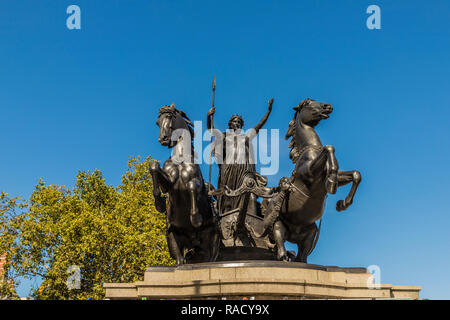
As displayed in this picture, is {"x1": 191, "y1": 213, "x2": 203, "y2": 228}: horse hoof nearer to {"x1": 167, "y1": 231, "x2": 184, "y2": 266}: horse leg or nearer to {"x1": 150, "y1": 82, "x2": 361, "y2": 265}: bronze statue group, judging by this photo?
{"x1": 150, "y1": 82, "x2": 361, "y2": 265}: bronze statue group

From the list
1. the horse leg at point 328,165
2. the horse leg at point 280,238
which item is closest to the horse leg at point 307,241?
the horse leg at point 280,238

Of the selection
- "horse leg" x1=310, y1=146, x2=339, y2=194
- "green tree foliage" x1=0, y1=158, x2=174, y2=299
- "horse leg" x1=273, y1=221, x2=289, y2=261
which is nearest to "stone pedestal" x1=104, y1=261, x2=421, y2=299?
"horse leg" x1=273, y1=221, x2=289, y2=261

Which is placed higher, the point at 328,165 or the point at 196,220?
the point at 328,165

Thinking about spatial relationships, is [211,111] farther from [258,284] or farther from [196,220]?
[258,284]

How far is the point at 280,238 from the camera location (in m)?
10.5

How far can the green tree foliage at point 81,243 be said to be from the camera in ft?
88.6

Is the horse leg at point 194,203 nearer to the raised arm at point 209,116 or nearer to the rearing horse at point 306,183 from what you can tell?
the rearing horse at point 306,183

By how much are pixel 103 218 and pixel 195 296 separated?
2127 centimetres

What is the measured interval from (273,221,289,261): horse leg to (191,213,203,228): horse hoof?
162 centimetres

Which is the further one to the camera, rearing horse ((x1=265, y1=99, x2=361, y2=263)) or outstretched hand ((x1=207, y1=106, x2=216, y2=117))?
outstretched hand ((x1=207, y1=106, x2=216, y2=117))

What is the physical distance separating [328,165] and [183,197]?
3.06 m

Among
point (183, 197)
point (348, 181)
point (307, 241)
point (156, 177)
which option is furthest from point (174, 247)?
point (348, 181)

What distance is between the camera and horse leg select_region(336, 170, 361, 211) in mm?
9578
